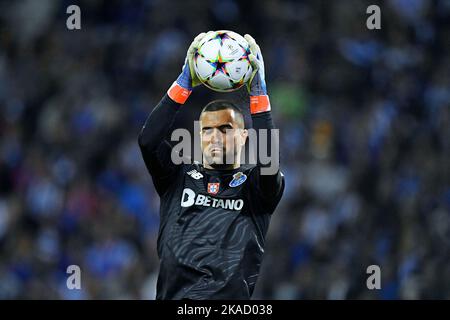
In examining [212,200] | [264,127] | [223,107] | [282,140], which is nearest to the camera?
[264,127]

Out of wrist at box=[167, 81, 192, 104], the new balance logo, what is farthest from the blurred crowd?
wrist at box=[167, 81, 192, 104]

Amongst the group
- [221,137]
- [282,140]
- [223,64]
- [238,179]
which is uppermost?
[223,64]

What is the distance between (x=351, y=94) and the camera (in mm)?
11391

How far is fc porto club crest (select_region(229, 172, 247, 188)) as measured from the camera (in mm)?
5367

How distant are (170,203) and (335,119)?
608cm

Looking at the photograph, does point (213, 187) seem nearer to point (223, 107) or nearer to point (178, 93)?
point (223, 107)

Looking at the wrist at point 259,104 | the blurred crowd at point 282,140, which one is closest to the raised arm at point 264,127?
the wrist at point 259,104

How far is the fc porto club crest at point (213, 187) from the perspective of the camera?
5340 millimetres

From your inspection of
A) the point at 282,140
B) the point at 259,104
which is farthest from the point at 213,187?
the point at 282,140

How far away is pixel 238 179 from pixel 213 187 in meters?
0.16

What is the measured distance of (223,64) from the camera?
214 inches
